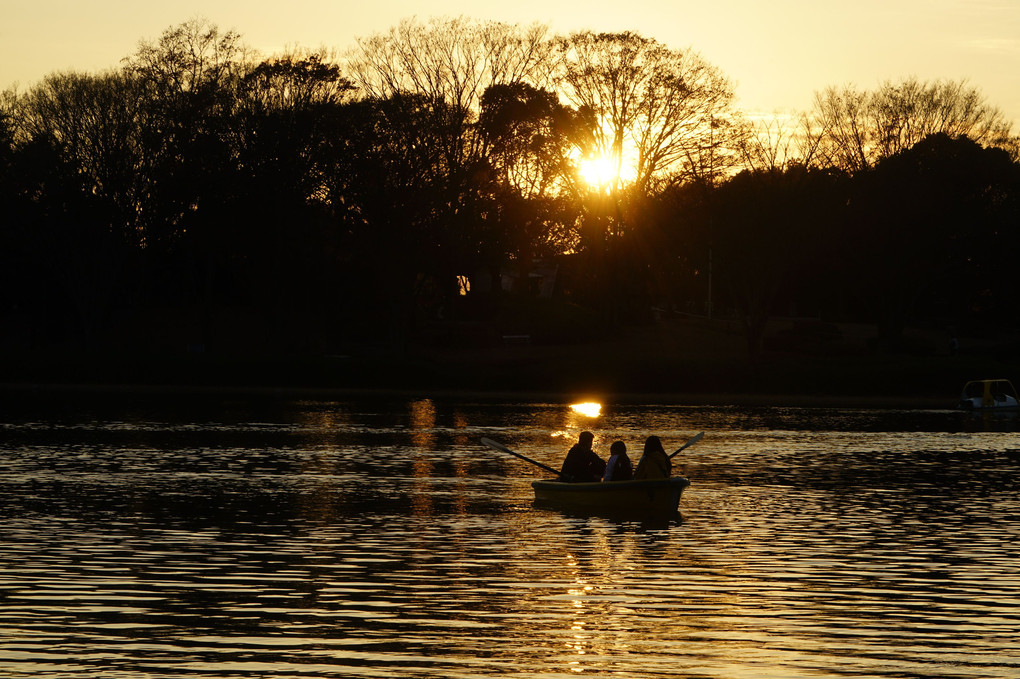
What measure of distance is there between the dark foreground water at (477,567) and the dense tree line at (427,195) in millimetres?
38468

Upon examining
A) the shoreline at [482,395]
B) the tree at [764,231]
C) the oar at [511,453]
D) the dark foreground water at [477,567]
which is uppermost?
the tree at [764,231]

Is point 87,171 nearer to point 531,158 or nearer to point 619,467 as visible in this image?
point 531,158

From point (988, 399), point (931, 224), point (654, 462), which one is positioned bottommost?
point (654, 462)

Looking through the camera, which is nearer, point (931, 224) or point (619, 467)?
point (619, 467)

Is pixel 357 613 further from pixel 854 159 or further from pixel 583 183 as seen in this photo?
pixel 854 159

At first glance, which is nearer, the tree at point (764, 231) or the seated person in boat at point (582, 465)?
the seated person in boat at point (582, 465)

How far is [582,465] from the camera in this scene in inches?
1062

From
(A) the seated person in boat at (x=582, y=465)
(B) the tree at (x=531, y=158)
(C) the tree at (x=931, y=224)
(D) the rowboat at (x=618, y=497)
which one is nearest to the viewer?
(D) the rowboat at (x=618, y=497)

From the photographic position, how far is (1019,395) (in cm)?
6806

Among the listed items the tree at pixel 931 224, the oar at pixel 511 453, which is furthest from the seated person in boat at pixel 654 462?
the tree at pixel 931 224

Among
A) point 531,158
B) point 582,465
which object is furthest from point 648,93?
point 582,465

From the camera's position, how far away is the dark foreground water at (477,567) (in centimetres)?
1323

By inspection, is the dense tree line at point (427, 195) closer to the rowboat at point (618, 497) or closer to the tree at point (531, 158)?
the tree at point (531, 158)

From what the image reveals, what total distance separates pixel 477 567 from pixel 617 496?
749 centimetres
